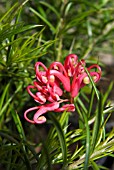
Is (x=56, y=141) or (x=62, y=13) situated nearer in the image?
(x=56, y=141)

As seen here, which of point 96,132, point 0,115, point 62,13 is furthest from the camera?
point 62,13

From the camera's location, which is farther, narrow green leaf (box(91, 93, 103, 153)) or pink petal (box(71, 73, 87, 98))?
pink petal (box(71, 73, 87, 98))

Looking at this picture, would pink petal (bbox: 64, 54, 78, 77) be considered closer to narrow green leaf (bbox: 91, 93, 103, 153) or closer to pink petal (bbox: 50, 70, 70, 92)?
A: pink petal (bbox: 50, 70, 70, 92)

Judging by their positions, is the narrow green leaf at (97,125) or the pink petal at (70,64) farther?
the pink petal at (70,64)

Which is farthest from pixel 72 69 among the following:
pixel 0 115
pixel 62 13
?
pixel 62 13

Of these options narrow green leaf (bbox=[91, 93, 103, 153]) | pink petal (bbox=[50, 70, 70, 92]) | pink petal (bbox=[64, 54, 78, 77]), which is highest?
pink petal (bbox=[64, 54, 78, 77])

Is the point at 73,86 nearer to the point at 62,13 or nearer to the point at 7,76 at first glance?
the point at 7,76

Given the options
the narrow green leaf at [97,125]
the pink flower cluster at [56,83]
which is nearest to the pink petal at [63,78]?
the pink flower cluster at [56,83]

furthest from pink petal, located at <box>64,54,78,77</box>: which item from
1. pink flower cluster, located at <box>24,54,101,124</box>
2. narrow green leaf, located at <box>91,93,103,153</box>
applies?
narrow green leaf, located at <box>91,93,103,153</box>

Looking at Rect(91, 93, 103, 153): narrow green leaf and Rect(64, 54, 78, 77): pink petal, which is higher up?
Rect(64, 54, 78, 77): pink petal

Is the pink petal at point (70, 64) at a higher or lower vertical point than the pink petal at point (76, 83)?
higher

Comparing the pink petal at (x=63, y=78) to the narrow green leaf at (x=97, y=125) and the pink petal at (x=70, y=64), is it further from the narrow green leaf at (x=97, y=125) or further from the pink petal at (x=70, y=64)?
the narrow green leaf at (x=97, y=125)
